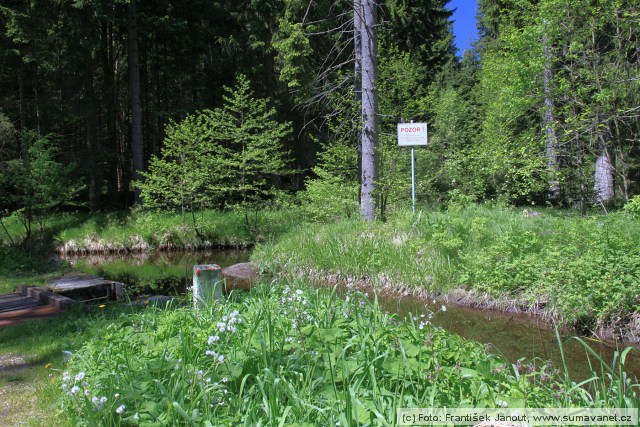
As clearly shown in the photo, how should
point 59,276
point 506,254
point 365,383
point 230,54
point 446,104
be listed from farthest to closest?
point 230,54
point 446,104
point 59,276
point 506,254
point 365,383

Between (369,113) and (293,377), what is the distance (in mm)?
8292

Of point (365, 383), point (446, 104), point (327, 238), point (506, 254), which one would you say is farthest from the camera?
point (446, 104)

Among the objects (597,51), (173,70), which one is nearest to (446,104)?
(597,51)

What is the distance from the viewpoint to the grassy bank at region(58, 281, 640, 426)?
2.25m

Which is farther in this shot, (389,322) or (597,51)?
(597,51)

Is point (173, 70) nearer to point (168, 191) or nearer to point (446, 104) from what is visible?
point (168, 191)

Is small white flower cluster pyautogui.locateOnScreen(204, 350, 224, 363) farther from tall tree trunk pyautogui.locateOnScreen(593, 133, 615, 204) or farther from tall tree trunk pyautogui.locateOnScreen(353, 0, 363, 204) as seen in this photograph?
tall tree trunk pyautogui.locateOnScreen(593, 133, 615, 204)

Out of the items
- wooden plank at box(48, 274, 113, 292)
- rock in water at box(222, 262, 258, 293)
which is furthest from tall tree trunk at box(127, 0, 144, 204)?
wooden plank at box(48, 274, 113, 292)

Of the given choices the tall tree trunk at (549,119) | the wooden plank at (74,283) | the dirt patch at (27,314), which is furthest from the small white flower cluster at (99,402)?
the tall tree trunk at (549,119)

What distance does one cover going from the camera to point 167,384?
2.64m

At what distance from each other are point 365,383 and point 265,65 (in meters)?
18.8

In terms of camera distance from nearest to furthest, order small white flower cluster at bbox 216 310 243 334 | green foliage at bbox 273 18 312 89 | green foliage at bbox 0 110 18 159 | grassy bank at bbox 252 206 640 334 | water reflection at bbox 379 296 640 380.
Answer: small white flower cluster at bbox 216 310 243 334 → water reflection at bbox 379 296 640 380 → grassy bank at bbox 252 206 640 334 → green foliage at bbox 273 18 312 89 → green foliage at bbox 0 110 18 159

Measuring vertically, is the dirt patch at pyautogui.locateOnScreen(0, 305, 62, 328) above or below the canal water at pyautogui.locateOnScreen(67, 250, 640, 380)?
above

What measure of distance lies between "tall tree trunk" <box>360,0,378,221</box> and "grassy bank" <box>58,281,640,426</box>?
702cm
